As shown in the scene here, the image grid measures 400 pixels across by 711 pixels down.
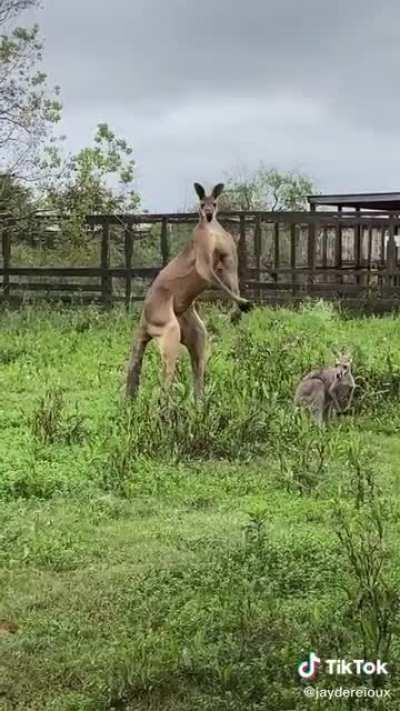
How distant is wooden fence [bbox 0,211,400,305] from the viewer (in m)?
18.1

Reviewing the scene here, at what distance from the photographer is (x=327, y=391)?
790 centimetres

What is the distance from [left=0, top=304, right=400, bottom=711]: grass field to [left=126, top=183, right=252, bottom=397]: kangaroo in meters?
0.45

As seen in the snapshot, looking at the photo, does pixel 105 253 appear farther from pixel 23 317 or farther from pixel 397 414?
pixel 397 414

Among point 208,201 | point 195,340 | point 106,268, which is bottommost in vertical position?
point 195,340

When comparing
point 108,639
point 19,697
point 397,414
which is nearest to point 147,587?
point 108,639

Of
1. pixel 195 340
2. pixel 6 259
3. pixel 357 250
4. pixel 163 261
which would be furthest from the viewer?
pixel 357 250

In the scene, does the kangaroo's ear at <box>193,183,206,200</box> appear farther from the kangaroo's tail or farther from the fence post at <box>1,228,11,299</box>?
the fence post at <box>1,228,11,299</box>

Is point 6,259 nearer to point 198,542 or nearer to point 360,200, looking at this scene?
point 360,200

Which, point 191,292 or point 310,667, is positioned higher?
point 191,292

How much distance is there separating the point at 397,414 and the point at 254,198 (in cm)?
2769

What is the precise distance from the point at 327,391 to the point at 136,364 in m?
1.65

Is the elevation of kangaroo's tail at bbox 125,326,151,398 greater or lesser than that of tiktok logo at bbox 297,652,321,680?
greater

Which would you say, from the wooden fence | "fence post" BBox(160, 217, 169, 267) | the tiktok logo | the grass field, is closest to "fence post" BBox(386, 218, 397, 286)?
the wooden fence

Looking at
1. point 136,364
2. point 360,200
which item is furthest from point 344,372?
point 360,200
